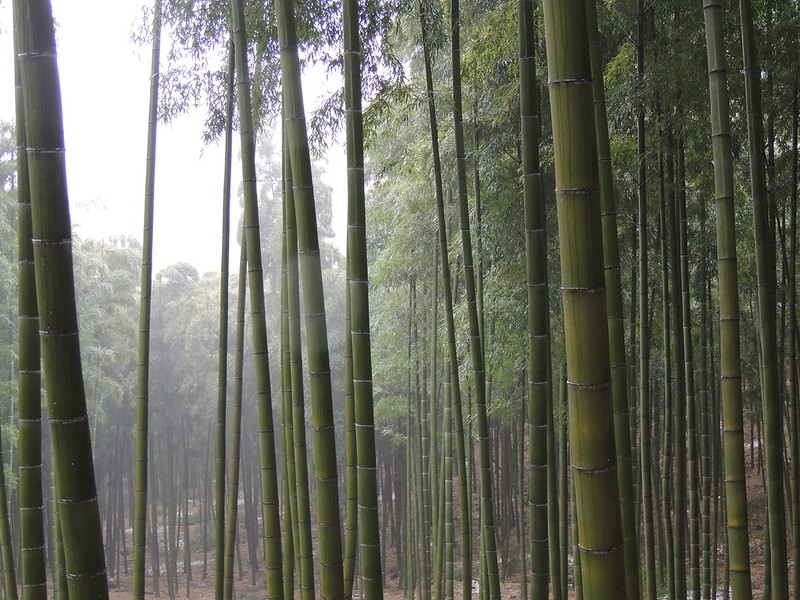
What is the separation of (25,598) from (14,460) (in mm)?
8419

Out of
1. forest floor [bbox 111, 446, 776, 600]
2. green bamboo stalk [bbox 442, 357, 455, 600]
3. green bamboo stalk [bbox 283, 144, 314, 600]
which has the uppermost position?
green bamboo stalk [bbox 283, 144, 314, 600]

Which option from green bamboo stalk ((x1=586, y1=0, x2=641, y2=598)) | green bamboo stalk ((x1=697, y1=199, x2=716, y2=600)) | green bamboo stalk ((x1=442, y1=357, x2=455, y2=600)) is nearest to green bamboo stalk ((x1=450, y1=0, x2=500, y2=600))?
green bamboo stalk ((x1=586, y1=0, x2=641, y2=598))

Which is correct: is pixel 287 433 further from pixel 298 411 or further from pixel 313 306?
pixel 313 306

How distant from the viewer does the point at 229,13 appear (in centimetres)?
361

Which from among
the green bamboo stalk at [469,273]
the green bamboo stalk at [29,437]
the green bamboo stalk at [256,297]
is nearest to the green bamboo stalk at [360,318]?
the green bamboo stalk at [256,297]

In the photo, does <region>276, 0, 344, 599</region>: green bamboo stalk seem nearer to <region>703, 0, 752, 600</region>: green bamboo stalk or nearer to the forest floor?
<region>703, 0, 752, 600</region>: green bamboo stalk

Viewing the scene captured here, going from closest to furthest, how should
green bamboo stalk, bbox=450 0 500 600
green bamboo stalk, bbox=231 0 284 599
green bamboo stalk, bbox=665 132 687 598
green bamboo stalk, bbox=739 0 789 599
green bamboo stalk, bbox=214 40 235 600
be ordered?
green bamboo stalk, bbox=231 0 284 599 → green bamboo stalk, bbox=739 0 789 599 → green bamboo stalk, bbox=214 40 235 600 → green bamboo stalk, bbox=450 0 500 600 → green bamboo stalk, bbox=665 132 687 598

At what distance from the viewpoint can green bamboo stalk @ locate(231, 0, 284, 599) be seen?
2.33 m

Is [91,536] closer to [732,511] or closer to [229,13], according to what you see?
[732,511]

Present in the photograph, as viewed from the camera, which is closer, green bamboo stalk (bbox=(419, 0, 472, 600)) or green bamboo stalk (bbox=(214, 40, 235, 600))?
green bamboo stalk (bbox=(214, 40, 235, 600))

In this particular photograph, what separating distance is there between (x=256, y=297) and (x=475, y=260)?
9.97 ft

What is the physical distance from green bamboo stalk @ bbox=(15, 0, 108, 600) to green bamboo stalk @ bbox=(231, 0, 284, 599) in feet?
3.82

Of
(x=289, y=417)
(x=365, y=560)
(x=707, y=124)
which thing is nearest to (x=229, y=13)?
(x=289, y=417)

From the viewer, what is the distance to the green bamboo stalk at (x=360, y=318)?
203 cm
